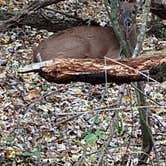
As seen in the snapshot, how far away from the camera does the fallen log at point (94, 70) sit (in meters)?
2.81

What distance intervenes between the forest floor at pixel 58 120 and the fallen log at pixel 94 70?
470 millimetres

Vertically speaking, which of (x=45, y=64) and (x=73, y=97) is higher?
(x=45, y=64)

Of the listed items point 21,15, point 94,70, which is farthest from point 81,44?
point 94,70

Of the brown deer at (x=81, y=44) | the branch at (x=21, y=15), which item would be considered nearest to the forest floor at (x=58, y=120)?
the brown deer at (x=81, y=44)

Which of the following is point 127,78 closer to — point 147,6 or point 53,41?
point 147,6

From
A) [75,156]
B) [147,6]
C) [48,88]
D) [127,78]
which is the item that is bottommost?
[75,156]

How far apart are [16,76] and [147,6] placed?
11.7ft

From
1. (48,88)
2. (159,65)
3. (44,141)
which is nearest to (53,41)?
(48,88)

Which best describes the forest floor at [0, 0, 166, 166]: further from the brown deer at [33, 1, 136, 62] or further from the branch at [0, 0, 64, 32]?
the branch at [0, 0, 64, 32]

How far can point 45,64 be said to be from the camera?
2834 mm

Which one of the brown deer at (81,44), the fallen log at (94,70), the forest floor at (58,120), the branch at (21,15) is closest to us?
the fallen log at (94,70)

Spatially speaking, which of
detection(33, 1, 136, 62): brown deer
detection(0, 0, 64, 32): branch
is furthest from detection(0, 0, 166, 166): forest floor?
detection(0, 0, 64, 32): branch

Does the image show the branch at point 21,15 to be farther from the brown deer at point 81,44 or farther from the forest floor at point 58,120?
the brown deer at point 81,44

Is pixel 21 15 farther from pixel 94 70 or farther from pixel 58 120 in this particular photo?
pixel 94 70
